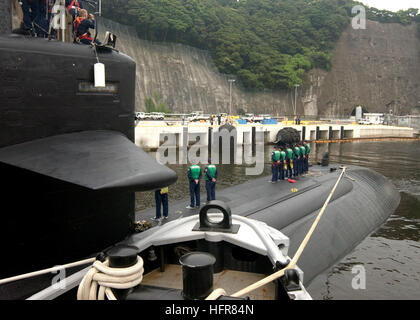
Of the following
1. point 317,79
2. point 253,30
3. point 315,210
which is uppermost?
point 253,30

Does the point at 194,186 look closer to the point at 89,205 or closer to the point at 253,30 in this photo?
the point at 89,205

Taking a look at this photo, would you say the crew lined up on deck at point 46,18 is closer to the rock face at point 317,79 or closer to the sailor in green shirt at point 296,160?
the sailor in green shirt at point 296,160

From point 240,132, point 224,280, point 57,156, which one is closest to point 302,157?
point 224,280

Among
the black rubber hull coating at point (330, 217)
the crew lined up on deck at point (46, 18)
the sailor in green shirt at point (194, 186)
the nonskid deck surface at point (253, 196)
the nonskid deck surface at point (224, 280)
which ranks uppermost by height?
the crew lined up on deck at point (46, 18)

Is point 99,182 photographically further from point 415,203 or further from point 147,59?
point 147,59

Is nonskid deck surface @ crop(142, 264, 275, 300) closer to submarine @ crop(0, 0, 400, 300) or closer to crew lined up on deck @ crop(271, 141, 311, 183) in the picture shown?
submarine @ crop(0, 0, 400, 300)

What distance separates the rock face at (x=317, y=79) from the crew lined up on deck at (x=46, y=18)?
4946 cm

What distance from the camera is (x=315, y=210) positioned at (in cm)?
1059

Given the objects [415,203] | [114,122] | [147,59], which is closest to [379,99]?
[147,59]

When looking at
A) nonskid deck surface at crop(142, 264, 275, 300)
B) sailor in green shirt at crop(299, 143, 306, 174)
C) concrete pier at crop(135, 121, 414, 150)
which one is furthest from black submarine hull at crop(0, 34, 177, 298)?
concrete pier at crop(135, 121, 414, 150)

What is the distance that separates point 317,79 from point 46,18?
76895mm

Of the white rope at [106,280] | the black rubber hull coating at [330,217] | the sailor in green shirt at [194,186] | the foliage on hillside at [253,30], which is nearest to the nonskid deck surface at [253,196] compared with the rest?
the black rubber hull coating at [330,217]

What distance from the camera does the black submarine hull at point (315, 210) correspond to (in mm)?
8754
